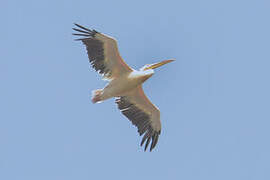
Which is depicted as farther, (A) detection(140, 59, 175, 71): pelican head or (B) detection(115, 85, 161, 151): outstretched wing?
(A) detection(140, 59, 175, 71): pelican head

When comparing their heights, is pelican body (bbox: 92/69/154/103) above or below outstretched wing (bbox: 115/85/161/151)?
above

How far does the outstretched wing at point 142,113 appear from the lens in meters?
→ 21.6

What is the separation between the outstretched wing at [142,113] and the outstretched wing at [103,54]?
2.66 ft

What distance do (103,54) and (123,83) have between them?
89 centimetres

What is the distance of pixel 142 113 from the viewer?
70.9 ft

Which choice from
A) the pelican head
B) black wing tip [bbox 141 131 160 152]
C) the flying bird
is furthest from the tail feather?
black wing tip [bbox 141 131 160 152]

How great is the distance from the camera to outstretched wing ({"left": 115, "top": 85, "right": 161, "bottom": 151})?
21.6 metres

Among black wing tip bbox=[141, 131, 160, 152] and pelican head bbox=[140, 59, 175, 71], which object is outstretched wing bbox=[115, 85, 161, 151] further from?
pelican head bbox=[140, 59, 175, 71]

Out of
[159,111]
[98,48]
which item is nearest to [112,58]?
[98,48]

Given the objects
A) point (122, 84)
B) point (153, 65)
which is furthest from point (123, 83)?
point (153, 65)

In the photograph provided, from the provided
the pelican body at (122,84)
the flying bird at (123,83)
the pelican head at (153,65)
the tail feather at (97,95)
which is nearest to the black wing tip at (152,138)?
the flying bird at (123,83)

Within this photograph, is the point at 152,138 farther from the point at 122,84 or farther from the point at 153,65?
the point at 153,65

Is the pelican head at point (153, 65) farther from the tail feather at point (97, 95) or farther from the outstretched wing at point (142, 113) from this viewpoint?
the tail feather at point (97, 95)

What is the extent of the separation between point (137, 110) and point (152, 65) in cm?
123
